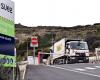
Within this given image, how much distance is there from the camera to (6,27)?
9.45 m

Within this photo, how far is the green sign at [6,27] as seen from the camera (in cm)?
920

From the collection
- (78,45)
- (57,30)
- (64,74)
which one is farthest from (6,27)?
(57,30)

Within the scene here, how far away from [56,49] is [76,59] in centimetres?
728

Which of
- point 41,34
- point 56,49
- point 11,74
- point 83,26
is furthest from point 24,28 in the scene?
point 11,74

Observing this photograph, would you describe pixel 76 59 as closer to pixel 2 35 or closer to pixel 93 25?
pixel 2 35

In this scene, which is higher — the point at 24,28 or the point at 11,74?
the point at 24,28

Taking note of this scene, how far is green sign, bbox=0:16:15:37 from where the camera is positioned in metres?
9.20

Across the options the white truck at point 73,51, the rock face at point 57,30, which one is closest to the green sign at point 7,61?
the white truck at point 73,51

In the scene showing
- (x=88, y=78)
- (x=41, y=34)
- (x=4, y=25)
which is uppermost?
(x=41, y=34)

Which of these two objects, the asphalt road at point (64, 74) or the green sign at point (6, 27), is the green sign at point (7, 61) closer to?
the green sign at point (6, 27)

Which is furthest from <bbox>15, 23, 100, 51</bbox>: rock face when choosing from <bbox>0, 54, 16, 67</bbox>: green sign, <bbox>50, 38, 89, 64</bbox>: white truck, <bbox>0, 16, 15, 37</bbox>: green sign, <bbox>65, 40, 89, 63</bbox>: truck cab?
<bbox>0, 16, 15, 37</bbox>: green sign

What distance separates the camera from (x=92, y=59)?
52.0 meters

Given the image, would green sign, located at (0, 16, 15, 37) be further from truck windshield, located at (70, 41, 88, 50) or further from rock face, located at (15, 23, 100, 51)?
rock face, located at (15, 23, 100, 51)

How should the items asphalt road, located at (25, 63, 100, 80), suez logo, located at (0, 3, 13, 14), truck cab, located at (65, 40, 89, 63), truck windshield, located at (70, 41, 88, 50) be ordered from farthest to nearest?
truck windshield, located at (70, 41, 88, 50)
truck cab, located at (65, 40, 89, 63)
asphalt road, located at (25, 63, 100, 80)
suez logo, located at (0, 3, 13, 14)
